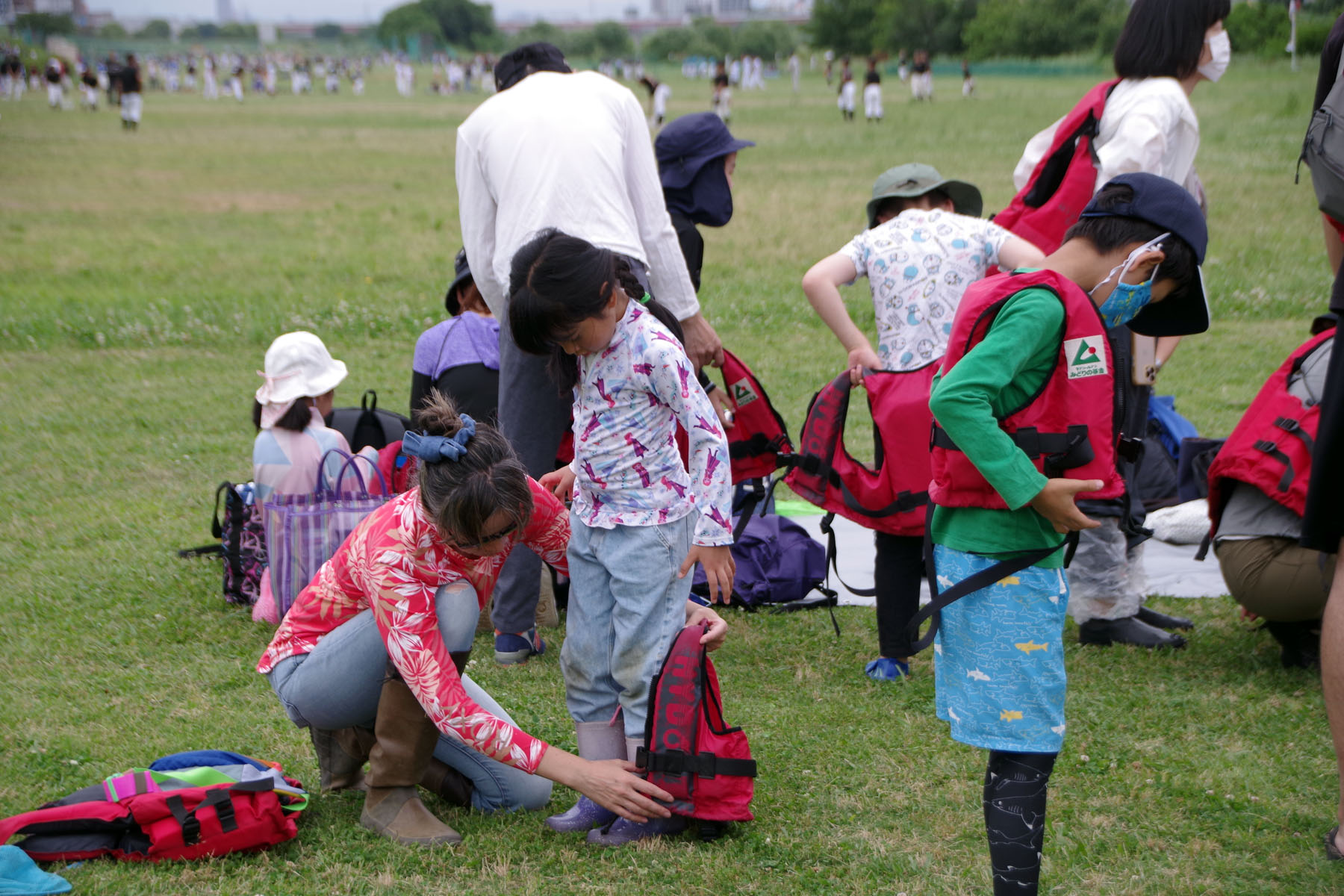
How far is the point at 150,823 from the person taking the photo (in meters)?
2.88

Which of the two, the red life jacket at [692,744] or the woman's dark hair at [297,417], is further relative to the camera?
the woman's dark hair at [297,417]

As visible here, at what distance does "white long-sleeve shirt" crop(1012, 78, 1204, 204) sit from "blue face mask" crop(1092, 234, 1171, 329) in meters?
1.74

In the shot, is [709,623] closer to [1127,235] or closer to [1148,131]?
[1127,235]

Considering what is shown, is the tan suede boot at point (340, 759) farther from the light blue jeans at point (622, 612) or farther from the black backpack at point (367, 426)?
the black backpack at point (367, 426)

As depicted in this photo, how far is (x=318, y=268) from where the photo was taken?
13.0 meters

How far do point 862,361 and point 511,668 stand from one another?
61.8 inches

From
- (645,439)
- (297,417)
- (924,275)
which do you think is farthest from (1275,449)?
(297,417)

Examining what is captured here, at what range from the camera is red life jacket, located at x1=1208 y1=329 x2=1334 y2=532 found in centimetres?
381

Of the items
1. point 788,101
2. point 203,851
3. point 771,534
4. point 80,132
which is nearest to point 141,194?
point 80,132

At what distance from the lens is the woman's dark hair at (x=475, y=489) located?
2668 mm

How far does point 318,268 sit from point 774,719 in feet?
34.5

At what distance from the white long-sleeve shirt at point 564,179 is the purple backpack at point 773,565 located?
130 centimetres

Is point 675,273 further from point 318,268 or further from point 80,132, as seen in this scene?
point 80,132

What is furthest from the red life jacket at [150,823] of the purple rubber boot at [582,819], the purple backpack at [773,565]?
the purple backpack at [773,565]
